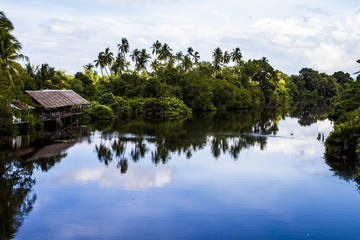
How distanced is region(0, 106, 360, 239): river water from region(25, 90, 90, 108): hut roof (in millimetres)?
10526

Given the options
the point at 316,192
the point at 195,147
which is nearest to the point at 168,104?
the point at 195,147

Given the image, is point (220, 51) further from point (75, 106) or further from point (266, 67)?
point (75, 106)

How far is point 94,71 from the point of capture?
104 meters

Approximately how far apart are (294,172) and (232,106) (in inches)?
2633

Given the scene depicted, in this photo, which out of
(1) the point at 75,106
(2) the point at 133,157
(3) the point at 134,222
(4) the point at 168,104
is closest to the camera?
(3) the point at 134,222

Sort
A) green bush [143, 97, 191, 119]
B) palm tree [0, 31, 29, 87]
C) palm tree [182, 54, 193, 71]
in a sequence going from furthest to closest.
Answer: palm tree [182, 54, 193, 71] → green bush [143, 97, 191, 119] → palm tree [0, 31, 29, 87]

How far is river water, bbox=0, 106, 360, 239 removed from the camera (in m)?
16.2

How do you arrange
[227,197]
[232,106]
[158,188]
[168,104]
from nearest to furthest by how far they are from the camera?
1. [227,197]
2. [158,188]
3. [168,104]
4. [232,106]

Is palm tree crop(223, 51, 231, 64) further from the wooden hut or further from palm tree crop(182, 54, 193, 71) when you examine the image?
the wooden hut

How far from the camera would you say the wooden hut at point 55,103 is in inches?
1748

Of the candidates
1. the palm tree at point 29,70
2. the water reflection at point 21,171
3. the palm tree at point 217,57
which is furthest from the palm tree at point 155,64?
the water reflection at point 21,171

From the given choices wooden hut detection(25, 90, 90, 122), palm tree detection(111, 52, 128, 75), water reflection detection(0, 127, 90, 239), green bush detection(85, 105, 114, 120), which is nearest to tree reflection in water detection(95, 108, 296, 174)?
water reflection detection(0, 127, 90, 239)

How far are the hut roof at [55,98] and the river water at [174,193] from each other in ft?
34.5

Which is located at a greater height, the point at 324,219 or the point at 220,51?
the point at 220,51
